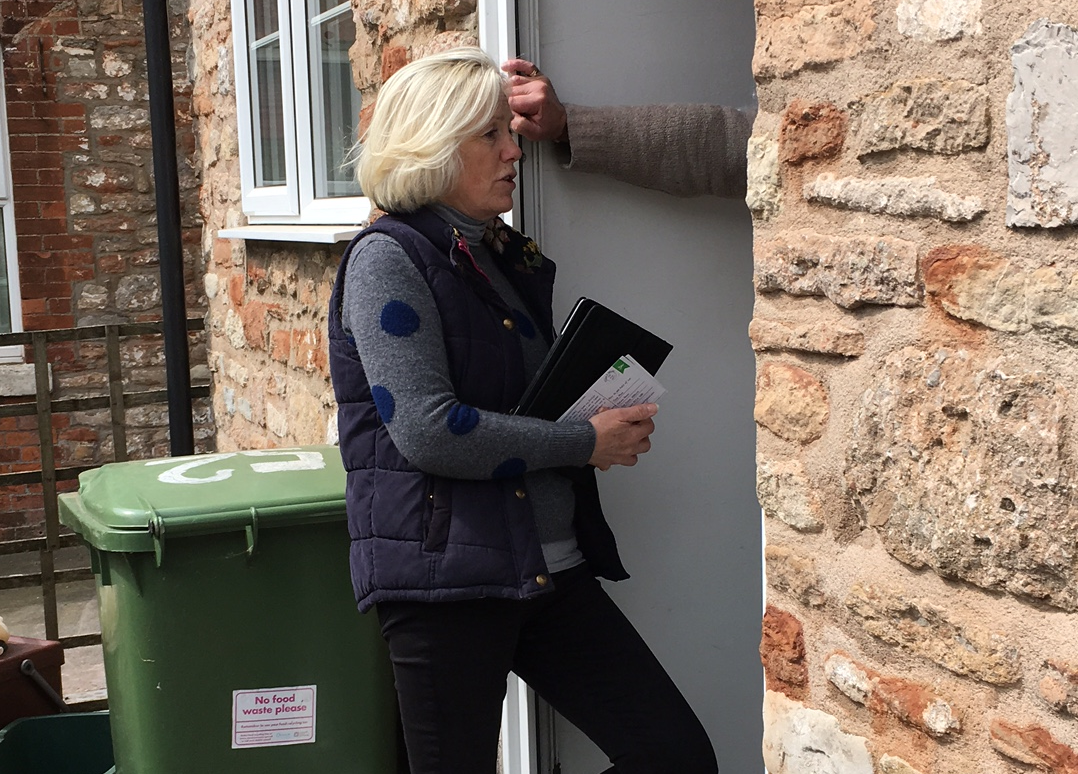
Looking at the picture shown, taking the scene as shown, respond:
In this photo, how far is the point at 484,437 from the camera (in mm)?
2105

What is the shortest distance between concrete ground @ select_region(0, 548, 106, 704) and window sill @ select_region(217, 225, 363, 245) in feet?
6.94

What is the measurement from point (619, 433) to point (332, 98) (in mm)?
2444

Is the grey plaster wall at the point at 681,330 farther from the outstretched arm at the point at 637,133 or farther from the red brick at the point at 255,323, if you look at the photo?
the red brick at the point at 255,323

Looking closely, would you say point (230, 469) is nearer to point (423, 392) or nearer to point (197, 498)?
point (197, 498)

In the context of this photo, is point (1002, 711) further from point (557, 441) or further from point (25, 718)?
point (25, 718)

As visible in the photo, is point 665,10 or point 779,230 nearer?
point 779,230

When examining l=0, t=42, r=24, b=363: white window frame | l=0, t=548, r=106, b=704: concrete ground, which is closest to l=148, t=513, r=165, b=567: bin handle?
l=0, t=548, r=106, b=704: concrete ground

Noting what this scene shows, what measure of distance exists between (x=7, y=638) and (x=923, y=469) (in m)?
2.96

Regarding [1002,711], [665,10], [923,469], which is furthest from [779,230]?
[665,10]

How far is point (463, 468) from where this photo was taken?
2.12 meters

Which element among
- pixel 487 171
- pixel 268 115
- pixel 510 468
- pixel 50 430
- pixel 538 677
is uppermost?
pixel 268 115

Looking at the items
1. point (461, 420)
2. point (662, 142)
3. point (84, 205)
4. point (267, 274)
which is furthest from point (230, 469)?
point (84, 205)

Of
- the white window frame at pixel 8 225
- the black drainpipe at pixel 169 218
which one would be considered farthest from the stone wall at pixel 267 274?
the white window frame at pixel 8 225

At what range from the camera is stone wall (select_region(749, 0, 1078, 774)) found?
4.98 ft
